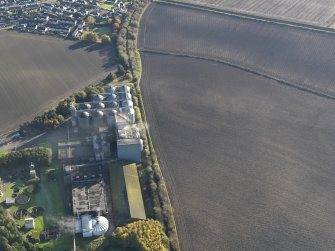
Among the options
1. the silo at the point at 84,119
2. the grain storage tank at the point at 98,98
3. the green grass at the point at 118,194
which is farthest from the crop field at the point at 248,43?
the green grass at the point at 118,194

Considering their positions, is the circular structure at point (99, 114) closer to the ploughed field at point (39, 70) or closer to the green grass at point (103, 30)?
the ploughed field at point (39, 70)

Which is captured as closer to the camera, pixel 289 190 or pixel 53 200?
pixel 53 200

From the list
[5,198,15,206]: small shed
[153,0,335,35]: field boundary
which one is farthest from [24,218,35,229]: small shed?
[153,0,335,35]: field boundary

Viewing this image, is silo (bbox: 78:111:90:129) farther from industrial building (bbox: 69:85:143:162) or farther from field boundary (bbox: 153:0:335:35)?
field boundary (bbox: 153:0:335:35)

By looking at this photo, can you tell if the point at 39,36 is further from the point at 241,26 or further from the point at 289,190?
the point at 289,190

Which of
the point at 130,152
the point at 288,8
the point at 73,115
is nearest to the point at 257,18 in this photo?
the point at 288,8

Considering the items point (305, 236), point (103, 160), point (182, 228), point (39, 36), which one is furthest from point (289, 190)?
point (39, 36)
